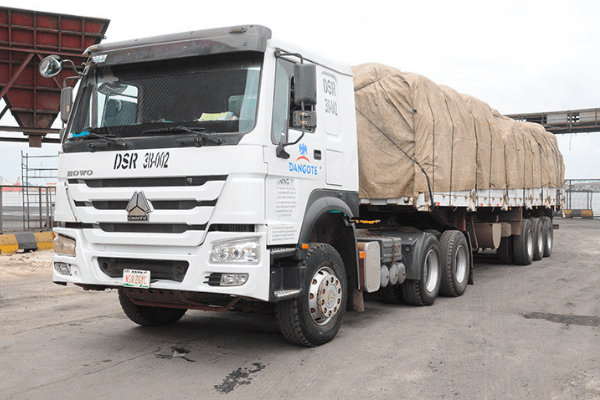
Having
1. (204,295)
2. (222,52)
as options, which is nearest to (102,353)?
(204,295)

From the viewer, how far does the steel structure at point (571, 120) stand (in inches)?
1660

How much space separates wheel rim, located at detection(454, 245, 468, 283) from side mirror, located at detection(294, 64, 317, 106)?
4.95m

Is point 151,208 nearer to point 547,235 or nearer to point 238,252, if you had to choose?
point 238,252

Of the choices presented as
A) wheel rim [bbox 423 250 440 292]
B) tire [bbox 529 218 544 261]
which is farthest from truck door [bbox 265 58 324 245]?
tire [bbox 529 218 544 261]

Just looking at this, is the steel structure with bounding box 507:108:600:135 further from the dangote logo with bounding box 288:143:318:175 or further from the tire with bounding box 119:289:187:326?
the dangote logo with bounding box 288:143:318:175

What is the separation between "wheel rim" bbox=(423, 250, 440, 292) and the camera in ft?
28.2

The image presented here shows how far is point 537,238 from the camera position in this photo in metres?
14.2

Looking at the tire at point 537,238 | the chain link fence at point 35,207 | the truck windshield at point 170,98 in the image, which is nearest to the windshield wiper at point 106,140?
the truck windshield at point 170,98

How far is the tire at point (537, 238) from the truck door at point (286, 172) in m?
9.84

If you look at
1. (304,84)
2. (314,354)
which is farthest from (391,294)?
(304,84)

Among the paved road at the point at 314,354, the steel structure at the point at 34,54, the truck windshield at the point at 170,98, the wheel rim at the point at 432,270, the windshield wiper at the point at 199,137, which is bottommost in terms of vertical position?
the paved road at the point at 314,354

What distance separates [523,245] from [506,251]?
421mm

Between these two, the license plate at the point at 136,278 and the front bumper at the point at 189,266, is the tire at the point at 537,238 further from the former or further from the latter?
the license plate at the point at 136,278

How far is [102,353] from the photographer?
5.86 m
